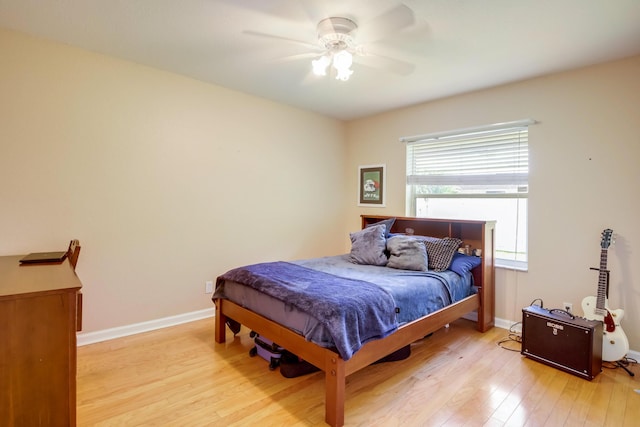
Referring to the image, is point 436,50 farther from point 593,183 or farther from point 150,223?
point 150,223

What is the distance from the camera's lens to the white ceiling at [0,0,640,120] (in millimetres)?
1975

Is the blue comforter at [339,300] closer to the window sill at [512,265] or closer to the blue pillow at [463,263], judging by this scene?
the blue pillow at [463,263]

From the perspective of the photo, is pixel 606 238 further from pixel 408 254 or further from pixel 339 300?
pixel 339 300

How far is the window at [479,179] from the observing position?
10.5 ft

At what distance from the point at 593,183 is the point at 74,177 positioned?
4.24 metres

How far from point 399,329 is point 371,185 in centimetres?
251

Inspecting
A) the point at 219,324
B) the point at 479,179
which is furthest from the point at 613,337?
the point at 219,324

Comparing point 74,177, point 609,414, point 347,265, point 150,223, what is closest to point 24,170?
point 74,177

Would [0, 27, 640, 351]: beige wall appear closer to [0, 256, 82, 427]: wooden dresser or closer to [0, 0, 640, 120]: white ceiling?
[0, 0, 640, 120]: white ceiling

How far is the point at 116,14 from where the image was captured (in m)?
2.11

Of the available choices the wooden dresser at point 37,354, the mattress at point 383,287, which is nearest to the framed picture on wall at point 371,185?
the mattress at point 383,287

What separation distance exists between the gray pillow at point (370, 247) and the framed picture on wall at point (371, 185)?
990 mm

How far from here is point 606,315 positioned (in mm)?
2459

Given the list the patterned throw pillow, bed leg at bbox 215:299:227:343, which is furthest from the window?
bed leg at bbox 215:299:227:343
